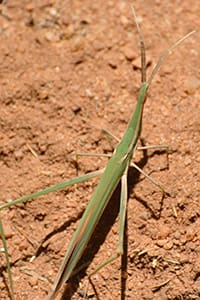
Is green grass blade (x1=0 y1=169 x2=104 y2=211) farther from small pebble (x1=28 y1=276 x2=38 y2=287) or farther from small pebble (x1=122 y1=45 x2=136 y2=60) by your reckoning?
small pebble (x1=122 y1=45 x2=136 y2=60)

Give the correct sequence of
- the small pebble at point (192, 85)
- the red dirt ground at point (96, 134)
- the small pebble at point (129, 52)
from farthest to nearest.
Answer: the small pebble at point (129, 52) → the small pebble at point (192, 85) → the red dirt ground at point (96, 134)

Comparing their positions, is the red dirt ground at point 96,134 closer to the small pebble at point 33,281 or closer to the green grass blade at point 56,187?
the small pebble at point 33,281

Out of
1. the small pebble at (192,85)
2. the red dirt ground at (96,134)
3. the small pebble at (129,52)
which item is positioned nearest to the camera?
the red dirt ground at (96,134)

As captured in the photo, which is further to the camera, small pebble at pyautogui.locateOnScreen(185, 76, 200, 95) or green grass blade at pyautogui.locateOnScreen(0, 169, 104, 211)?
small pebble at pyautogui.locateOnScreen(185, 76, 200, 95)

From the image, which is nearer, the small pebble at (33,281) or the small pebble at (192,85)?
the small pebble at (33,281)

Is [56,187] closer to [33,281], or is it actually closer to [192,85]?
[33,281]

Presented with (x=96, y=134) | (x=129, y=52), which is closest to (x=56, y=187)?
(x=96, y=134)

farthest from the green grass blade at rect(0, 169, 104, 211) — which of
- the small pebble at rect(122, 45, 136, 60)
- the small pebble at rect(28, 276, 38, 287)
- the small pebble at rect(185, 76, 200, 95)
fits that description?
the small pebble at rect(122, 45, 136, 60)

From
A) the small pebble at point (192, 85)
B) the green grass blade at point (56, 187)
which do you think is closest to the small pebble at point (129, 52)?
the small pebble at point (192, 85)

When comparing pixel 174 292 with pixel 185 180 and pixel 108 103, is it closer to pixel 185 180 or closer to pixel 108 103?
pixel 185 180
